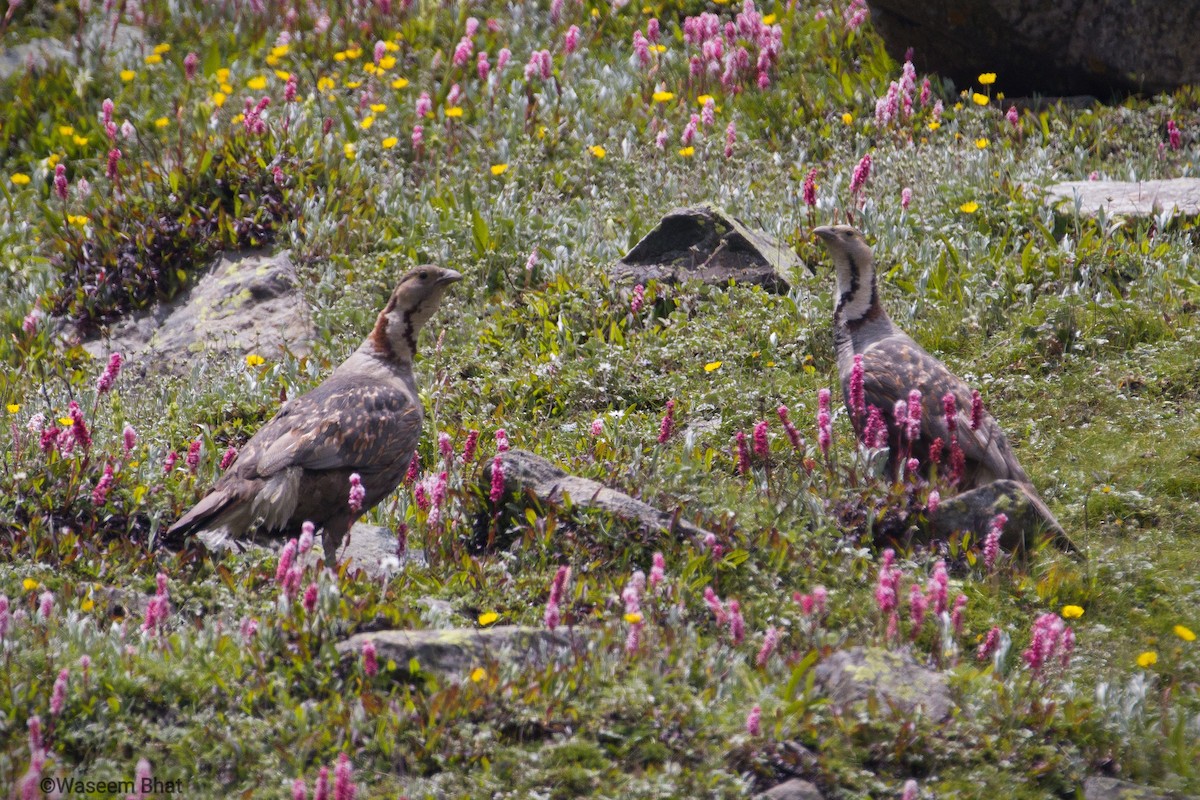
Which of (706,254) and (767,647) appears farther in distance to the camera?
(706,254)

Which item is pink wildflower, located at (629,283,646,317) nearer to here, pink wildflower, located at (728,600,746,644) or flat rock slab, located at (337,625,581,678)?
flat rock slab, located at (337,625,581,678)

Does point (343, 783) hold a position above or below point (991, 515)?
above

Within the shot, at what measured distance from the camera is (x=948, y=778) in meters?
4.66

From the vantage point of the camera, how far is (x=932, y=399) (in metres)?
7.13

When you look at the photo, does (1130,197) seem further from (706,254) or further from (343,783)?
(343,783)

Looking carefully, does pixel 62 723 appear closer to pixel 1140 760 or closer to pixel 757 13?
pixel 1140 760

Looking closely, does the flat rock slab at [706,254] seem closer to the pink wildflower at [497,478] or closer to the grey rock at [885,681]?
the pink wildflower at [497,478]

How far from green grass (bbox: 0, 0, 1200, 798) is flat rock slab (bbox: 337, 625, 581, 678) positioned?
0.07 metres

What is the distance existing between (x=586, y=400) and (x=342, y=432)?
2355 millimetres

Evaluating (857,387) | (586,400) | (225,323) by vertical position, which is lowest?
(225,323)

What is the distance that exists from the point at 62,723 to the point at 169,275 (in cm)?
671

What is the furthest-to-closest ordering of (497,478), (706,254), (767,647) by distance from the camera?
1. (706,254)
2. (497,478)
3. (767,647)

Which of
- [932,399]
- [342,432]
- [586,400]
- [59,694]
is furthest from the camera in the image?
[586,400]

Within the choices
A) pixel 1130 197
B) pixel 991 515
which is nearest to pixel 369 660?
pixel 991 515
